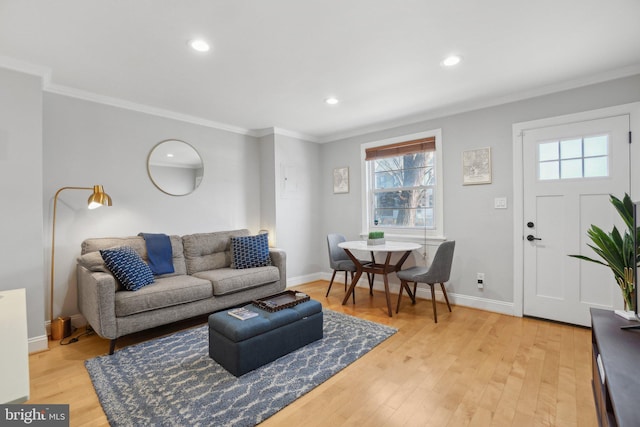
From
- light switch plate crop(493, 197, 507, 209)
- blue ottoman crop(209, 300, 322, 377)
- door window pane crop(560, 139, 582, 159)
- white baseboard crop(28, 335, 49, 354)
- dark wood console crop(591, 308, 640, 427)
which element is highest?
door window pane crop(560, 139, 582, 159)

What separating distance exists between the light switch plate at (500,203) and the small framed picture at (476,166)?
221 millimetres

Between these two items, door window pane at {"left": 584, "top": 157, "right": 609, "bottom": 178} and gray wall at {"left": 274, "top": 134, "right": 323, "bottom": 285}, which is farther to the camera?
gray wall at {"left": 274, "top": 134, "right": 323, "bottom": 285}

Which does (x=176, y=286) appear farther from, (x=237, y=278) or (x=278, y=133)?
(x=278, y=133)

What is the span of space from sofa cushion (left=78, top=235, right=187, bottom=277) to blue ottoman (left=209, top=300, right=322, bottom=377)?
4.46 feet

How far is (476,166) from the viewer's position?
3.54 metres

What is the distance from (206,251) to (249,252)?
1.74 ft

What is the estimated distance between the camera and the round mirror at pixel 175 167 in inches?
143

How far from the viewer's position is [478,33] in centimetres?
214

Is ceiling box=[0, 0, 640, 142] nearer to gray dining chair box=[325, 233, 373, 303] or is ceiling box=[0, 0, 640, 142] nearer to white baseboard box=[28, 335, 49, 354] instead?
gray dining chair box=[325, 233, 373, 303]

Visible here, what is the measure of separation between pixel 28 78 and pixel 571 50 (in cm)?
447

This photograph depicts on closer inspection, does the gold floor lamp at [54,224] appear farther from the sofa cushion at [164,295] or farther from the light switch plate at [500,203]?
the light switch plate at [500,203]

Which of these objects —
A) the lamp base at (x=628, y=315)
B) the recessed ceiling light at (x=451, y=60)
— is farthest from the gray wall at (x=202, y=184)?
the lamp base at (x=628, y=315)

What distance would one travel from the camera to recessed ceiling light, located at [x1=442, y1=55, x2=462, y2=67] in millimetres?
2473

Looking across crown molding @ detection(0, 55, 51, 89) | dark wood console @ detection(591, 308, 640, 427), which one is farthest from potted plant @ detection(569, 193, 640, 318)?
crown molding @ detection(0, 55, 51, 89)
